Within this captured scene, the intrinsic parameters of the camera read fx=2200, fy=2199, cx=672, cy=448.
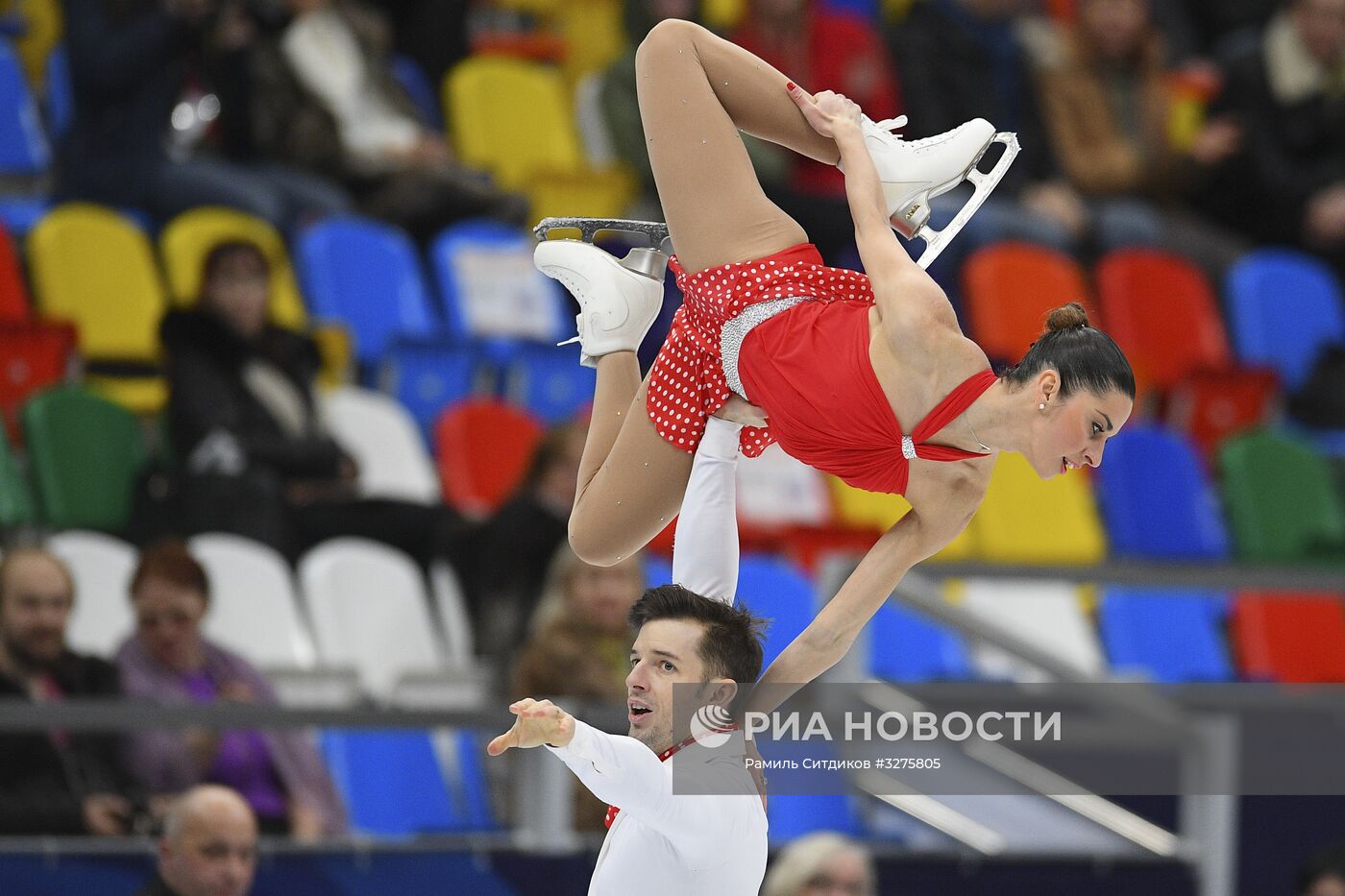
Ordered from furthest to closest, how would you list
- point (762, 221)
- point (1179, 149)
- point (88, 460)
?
1. point (1179, 149)
2. point (88, 460)
3. point (762, 221)

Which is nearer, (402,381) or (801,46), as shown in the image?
(402,381)

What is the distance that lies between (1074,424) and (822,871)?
66.1 inches

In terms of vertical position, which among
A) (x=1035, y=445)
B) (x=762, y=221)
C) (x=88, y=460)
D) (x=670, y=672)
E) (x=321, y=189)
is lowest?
(x=670, y=672)

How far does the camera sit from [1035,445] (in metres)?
3.88

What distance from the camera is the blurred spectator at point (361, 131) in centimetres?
888

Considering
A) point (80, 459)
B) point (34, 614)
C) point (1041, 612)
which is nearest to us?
point (34, 614)

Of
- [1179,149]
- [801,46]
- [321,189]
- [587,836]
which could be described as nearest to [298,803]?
[587,836]

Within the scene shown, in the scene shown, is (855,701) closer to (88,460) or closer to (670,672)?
(670,672)

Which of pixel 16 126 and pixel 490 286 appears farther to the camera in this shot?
pixel 490 286

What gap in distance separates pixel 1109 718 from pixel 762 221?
254cm

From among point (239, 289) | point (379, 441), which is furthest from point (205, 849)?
point (379, 441)

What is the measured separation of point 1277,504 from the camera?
8703 millimetres

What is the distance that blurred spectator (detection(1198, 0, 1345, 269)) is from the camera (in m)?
10.3

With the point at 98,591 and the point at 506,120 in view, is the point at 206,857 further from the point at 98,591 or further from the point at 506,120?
the point at 506,120
